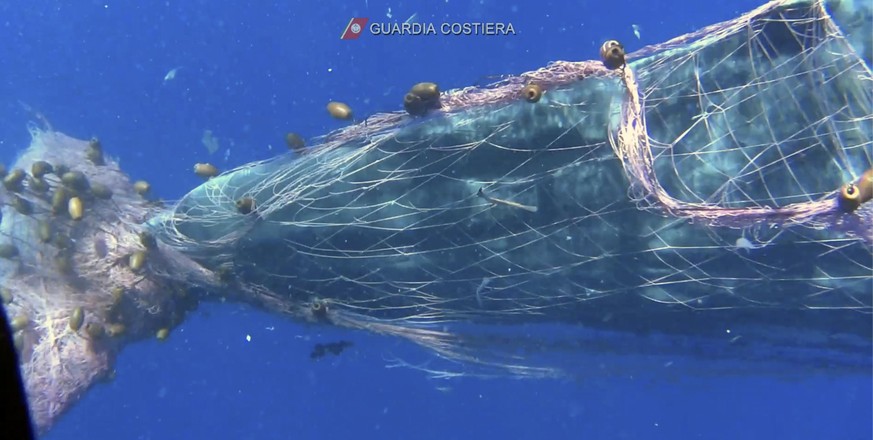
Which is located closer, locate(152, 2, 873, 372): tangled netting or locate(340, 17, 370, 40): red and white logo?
locate(152, 2, 873, 372): tangled netting

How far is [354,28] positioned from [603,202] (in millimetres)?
9340

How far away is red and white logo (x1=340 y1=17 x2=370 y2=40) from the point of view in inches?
475

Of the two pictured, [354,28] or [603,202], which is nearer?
[603,202]

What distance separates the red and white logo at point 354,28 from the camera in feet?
39.6

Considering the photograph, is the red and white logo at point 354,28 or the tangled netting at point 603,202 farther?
the red and white logo at point 354,28

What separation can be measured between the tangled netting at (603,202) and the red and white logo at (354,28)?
777 cm

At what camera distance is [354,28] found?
1218 centimetres

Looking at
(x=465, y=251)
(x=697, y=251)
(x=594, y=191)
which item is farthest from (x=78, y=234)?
(x=697, y=251)

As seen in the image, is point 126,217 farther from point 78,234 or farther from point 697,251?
point 697,251

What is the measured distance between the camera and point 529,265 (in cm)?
467

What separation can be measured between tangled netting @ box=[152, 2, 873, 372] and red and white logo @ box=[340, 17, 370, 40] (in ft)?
25.5

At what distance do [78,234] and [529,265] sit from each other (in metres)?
4.29

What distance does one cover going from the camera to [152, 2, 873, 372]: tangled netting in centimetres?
372

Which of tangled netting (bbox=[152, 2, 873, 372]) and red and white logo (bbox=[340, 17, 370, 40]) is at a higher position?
red and white logo (bbox=[340, 17, 370, 40])
